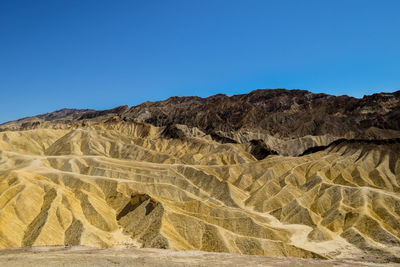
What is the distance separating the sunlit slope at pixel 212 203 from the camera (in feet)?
158

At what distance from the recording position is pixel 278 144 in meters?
164

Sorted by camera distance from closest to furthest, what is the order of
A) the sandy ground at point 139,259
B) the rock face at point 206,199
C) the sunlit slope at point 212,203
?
the sandy ground at point 139,259
the sunlit slope at point 212,203
the rock face at point 206,199

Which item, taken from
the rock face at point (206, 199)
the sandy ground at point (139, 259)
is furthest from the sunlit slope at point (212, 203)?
the sandy ground at point (139, 259)

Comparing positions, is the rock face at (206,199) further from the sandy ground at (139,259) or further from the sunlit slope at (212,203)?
the sandy ground at (139,259)

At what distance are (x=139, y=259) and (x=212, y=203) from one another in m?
39.4

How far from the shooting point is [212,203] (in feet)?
225

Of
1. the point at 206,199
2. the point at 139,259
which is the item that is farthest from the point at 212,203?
the point at 139,259

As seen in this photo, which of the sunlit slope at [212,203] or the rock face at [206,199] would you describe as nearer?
the sunlit slope at [212,203]

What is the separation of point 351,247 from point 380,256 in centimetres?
659

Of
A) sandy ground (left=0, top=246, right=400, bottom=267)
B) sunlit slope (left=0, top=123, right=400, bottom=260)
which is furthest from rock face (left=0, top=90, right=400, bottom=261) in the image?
sandy ground (left=0, top=246, right=400, bottom=267)

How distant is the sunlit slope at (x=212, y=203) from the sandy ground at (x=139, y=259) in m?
12.8

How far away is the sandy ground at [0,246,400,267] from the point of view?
28891 mm

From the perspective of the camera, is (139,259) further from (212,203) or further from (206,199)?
(206,199)

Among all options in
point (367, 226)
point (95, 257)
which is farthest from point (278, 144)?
point (95, 257)
